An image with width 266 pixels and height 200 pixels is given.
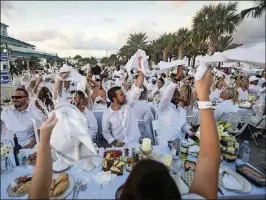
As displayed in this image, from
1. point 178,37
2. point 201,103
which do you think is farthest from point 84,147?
point 178,37

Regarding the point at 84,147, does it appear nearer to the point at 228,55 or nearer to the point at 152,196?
the point at 152,196

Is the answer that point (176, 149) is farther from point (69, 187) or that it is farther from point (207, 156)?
point (69, 187)

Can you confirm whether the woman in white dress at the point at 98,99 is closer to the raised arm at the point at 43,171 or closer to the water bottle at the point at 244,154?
the water bottle at the point at 244,154

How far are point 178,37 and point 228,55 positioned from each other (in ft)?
107

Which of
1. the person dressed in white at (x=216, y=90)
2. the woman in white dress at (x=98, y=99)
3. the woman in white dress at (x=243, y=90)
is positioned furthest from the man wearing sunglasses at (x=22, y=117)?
the woman in white dress at (x=243, y=90)

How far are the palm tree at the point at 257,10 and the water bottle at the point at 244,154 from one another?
22.3m

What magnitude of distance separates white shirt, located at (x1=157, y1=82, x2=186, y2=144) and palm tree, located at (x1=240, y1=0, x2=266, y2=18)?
2147 cm

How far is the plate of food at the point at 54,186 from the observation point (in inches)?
64.1

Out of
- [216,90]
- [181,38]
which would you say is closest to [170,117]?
[216,90]

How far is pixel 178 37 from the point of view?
103 feet

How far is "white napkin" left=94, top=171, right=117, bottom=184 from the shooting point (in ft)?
5.93

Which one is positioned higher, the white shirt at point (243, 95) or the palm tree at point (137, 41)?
the palm tree at point (137, 41)

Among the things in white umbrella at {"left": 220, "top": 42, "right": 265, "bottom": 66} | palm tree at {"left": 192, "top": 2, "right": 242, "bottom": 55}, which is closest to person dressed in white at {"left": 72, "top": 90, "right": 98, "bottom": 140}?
white umbrella at {"left": 220, "top": 42, "right": 265, "bottom": 66}

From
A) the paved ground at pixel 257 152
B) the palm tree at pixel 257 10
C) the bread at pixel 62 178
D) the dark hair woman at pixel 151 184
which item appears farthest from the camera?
the palm tree at pixel 257 10
